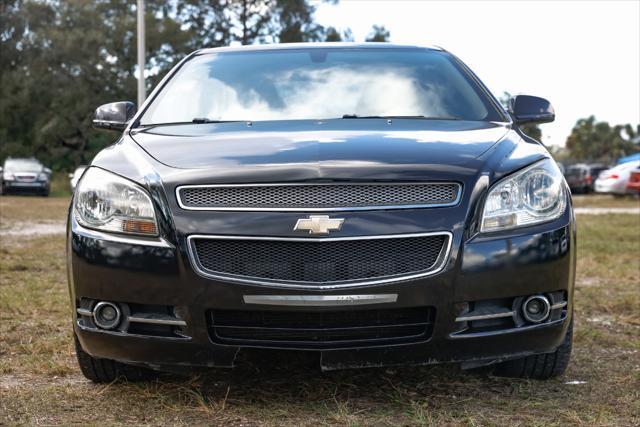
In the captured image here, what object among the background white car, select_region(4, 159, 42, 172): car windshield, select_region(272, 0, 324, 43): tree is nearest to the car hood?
the background white car

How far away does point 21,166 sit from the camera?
110ft

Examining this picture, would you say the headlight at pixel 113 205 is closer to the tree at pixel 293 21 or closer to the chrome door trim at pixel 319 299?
the chrome door trim at pixel 319 299

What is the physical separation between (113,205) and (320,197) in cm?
76

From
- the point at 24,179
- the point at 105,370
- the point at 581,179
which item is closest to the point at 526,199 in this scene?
the point at 105,370

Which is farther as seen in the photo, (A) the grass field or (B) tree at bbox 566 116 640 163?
(B) tree at bbox 566 116 640 163

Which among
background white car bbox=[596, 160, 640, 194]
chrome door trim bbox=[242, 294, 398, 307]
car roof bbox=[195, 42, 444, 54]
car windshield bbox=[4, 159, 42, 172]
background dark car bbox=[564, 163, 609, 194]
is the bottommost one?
background dark car bbox=[564, 163, 609, 194]

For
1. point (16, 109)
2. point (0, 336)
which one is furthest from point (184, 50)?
point (0, 336)

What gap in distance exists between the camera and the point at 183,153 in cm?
331

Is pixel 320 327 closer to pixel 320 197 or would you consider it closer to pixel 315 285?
pixel 315 285

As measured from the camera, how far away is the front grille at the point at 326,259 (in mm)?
2941

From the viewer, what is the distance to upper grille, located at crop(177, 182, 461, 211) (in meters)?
2.98

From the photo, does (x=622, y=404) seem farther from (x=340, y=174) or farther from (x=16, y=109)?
(x=16, y=109)

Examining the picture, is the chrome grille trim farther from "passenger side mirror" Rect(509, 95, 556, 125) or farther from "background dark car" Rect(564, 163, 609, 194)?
"background dark car" Rect(564, 163, 609, 194)

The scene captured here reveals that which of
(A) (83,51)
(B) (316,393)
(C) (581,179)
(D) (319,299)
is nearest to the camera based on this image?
(D) (319,299)
